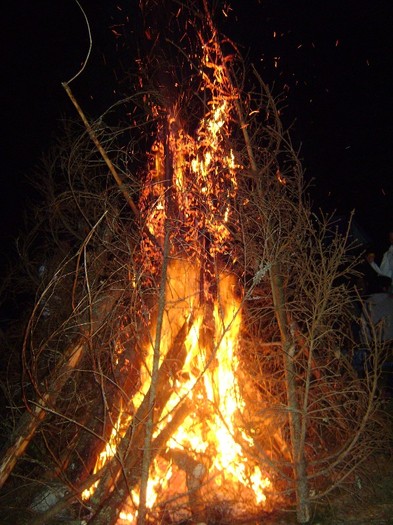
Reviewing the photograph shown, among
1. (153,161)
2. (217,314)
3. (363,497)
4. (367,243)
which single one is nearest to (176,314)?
(217,314)

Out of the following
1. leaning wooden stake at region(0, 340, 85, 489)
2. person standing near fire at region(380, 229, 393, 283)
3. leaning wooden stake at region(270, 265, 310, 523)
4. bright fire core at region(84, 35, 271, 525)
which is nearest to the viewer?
leaning wooden stake at region(270, 265, 310, 523)

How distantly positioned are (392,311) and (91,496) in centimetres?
457

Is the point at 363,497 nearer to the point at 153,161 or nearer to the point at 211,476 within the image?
the point at 211,476

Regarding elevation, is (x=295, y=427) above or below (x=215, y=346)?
below

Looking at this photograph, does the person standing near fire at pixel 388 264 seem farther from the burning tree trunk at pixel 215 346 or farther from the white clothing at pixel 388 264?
the burning tree trunk at pixel 215 346

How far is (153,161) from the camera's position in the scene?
17.3ft

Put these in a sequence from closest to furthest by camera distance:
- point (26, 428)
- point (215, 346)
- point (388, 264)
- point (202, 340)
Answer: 1. point (215, 346)
2. point (26, 428)
3. point (202, 340)
4. point (388, 264)

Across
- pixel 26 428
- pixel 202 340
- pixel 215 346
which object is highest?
pixel 215 346

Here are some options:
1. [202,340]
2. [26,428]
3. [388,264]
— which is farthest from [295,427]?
[388,264]

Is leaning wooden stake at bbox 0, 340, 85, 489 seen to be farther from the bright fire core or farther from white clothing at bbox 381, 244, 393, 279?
white clothing at bbox 381, 244, 393, 279

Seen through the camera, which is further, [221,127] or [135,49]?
[135,49]

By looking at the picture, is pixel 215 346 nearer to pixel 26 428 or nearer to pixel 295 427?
pixel 295 427

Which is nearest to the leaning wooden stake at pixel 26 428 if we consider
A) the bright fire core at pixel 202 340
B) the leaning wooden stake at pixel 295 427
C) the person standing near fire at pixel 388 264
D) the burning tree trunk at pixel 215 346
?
the burning tree trunk at pixel 215 346

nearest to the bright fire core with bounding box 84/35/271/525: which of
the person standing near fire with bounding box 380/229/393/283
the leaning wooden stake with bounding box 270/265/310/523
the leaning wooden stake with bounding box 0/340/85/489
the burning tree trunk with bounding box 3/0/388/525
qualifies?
the burning tree trunk with bounding box 3/0/388/525
